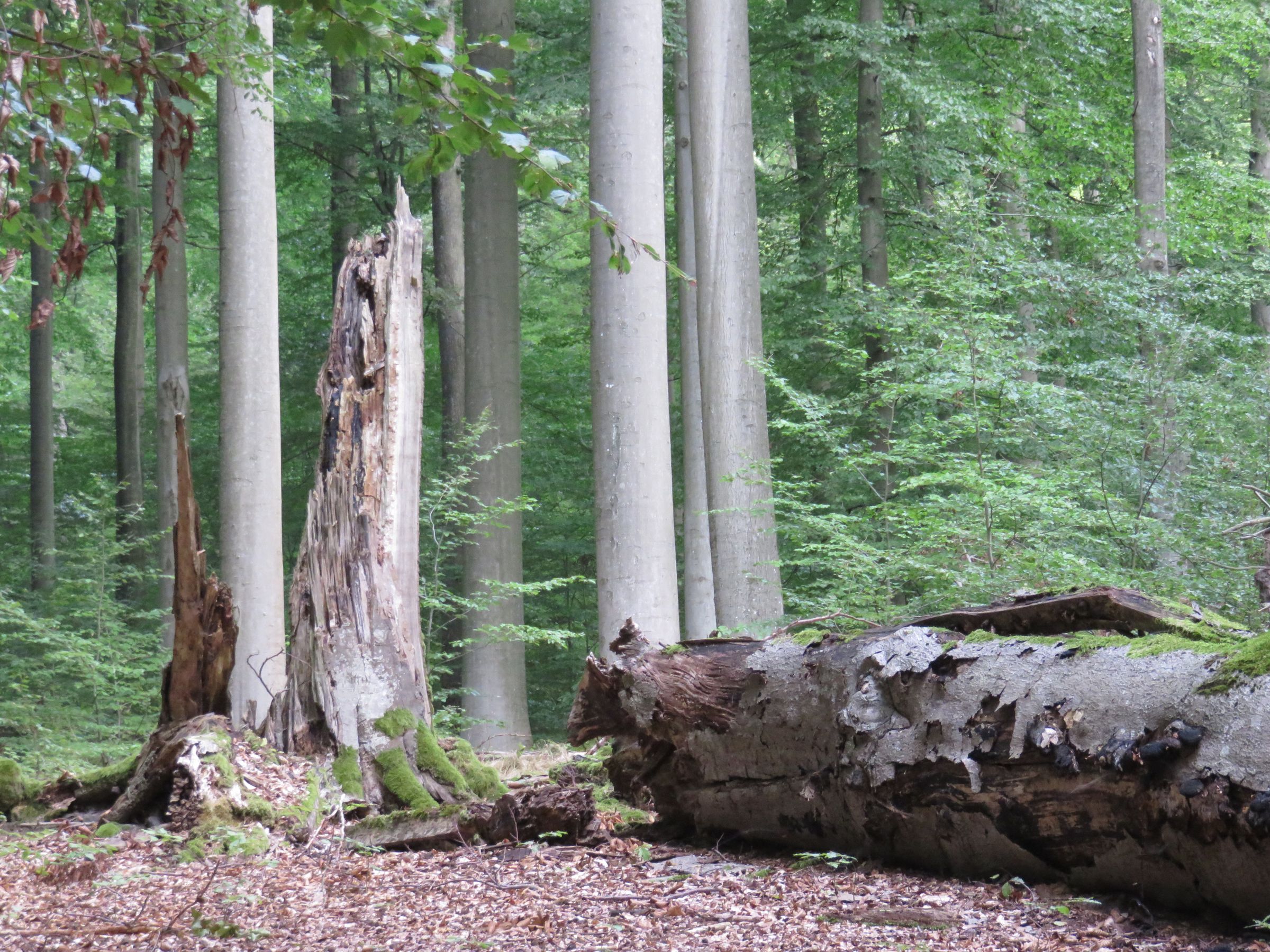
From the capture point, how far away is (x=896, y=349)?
9727 mm

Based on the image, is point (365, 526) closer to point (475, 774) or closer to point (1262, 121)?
point (475, 774)

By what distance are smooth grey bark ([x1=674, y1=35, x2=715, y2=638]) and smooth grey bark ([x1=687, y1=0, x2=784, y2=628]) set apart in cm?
166

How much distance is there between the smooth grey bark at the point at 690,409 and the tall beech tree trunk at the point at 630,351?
395 centimetres

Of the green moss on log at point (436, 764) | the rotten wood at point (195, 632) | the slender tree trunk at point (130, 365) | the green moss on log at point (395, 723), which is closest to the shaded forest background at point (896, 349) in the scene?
the slender tree trunk at point (130, 365)

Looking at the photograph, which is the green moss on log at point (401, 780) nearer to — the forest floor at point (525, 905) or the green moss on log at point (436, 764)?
the green moss on log at point (436, 764)

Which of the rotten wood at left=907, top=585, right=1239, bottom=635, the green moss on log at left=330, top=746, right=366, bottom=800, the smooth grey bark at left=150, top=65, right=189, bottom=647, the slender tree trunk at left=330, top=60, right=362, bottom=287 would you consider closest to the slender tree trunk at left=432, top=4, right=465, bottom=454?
the slender tree trunk at left=330, top=60, right=362, bottom=287

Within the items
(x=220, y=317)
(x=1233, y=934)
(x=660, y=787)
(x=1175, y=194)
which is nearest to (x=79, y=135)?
(x=660, y=787)

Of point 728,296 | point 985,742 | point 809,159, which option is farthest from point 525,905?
point 809,159

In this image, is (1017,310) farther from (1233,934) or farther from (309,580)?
(1233,934)

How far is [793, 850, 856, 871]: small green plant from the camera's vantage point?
424 cm

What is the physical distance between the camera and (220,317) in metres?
9.79

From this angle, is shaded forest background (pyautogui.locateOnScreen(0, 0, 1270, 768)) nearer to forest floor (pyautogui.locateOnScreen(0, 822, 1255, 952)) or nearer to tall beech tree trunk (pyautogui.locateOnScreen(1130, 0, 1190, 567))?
tall beech tree trunk (pyautogui.locateOnScreen(1130, 0, 1190, 567))

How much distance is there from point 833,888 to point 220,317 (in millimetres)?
7949

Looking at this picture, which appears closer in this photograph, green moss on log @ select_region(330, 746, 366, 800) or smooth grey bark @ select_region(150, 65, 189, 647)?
green moss on log @ select_region(330, 746, 366, 800)
